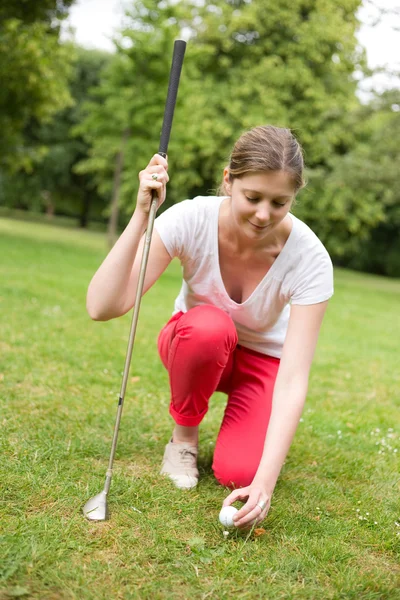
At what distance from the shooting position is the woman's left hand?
8.04ft

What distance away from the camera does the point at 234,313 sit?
10.6 feet

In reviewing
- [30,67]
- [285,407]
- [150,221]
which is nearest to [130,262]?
[150,221]

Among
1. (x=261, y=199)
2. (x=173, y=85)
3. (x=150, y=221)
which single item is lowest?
(x=150, y=221)

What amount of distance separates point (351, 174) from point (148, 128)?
6.14m

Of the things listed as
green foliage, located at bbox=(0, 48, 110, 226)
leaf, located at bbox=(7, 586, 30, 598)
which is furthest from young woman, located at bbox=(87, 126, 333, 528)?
green foliage, located at bbox=(0, 48, 110, 226)

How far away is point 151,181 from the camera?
100 inches

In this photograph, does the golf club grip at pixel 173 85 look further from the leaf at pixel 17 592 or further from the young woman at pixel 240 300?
→ the leaf at pixel 17 592

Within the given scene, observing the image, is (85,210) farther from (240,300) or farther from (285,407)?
(285,407)

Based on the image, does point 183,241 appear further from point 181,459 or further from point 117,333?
point 117,333

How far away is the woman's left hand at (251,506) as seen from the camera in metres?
2.45

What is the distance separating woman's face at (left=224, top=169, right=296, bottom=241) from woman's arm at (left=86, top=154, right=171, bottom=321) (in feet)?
1.11

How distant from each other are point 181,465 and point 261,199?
134 centimetres

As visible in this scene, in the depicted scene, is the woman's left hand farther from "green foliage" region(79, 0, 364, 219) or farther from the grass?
"green foliage" region(79, 0, 364, 219)

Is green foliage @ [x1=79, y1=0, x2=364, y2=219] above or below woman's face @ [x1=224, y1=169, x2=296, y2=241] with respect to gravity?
above
